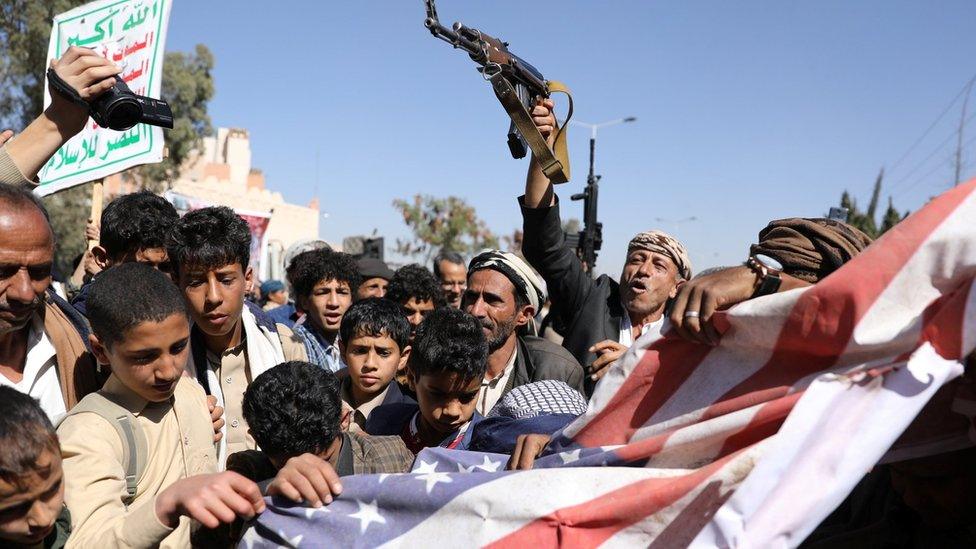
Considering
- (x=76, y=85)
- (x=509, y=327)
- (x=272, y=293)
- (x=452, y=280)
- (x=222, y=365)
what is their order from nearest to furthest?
(x=76, y=85), (x=222, y=365), (x=509, y=327), (x=452, y=280), (x=272, y=293)

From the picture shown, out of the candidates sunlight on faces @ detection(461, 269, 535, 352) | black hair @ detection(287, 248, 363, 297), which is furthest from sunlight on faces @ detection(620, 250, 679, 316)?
black hair @ detection(287, 248, 363, 297)

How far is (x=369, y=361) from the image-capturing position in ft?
13.9

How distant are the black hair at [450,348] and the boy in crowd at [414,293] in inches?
81.4

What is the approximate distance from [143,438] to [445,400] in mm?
1288

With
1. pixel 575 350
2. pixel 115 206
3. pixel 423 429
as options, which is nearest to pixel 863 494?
pixel 423 429

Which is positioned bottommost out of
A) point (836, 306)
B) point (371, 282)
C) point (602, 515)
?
point (602, 515)

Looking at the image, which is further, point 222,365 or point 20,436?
point 222,365

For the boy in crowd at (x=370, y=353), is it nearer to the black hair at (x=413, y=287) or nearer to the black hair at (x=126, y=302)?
the black hair at (x=413, y=287)

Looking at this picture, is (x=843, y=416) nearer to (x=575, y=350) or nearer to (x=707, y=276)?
(x=707, y=276)

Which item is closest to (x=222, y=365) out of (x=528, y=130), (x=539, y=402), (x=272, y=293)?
(x=539, y=402)

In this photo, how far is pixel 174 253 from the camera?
3.51 meters

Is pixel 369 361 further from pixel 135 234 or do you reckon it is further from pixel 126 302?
pixel 126 302

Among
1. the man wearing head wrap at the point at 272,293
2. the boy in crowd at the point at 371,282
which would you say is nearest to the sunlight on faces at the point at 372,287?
the boy in crowd at the point at 371,282

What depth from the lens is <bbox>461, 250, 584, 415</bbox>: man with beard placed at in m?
4.27
